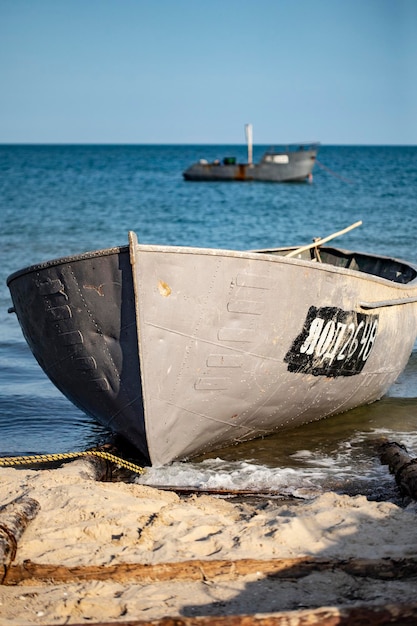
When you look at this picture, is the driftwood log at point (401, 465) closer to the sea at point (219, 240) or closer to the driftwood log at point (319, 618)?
the sea at point (219, 240)

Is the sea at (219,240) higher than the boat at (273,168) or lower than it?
lower

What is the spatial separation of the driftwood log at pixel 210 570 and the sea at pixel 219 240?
1653mm

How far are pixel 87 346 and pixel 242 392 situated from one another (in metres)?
1.14

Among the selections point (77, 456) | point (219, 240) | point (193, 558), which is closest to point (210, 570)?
point (193, 558)

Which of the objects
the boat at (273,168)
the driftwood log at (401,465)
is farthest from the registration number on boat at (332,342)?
the boat at (273,168)

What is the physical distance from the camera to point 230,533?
14.5ft

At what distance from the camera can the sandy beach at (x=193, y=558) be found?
3.74m

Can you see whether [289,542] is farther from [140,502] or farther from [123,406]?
[123,406]

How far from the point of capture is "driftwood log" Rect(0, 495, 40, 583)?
4082 mm

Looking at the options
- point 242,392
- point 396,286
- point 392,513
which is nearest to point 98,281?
point 242,392

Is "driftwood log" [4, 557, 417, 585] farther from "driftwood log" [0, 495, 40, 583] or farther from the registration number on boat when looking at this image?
the registration number on boat

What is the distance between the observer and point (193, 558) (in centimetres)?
412

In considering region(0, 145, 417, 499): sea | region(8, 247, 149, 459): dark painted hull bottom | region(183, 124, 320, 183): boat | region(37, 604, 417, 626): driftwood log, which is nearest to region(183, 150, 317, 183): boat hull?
region(183, 124, 320, 183): boat

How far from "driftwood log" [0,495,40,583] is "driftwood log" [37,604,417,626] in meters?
0.86
